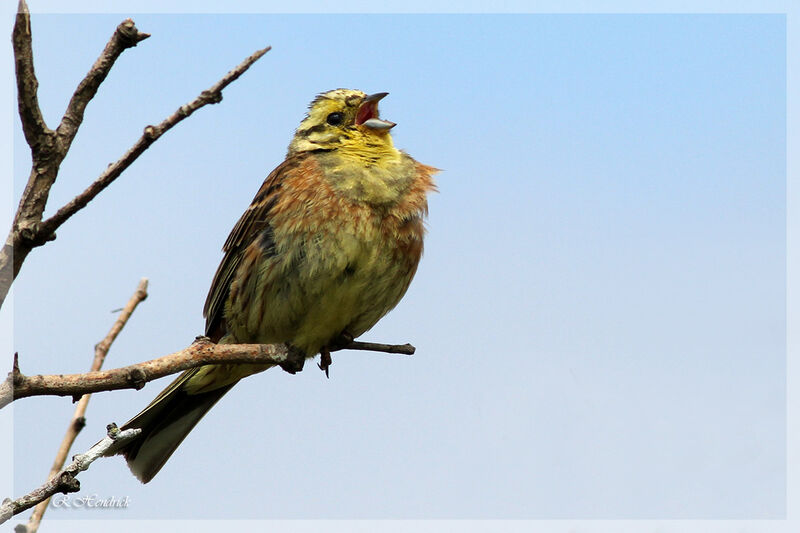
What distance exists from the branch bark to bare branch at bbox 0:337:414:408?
1.29 feet

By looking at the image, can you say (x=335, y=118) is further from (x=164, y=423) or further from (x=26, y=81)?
(x=26, y=81)

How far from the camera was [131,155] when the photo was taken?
105 inches

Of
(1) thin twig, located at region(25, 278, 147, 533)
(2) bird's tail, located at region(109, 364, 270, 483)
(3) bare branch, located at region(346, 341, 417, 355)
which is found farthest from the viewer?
(2) bird's tail, located at region(109, 364, 270, 483)

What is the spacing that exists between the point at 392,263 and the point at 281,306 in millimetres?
667

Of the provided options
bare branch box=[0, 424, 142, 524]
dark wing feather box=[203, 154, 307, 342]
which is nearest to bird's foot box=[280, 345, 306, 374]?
dark wing feather box=[203, 154, 307, 342]

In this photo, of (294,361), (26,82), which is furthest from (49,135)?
(294,361)

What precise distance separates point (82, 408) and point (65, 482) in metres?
1.55

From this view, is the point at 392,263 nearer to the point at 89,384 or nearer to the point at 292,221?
the point at 292,221

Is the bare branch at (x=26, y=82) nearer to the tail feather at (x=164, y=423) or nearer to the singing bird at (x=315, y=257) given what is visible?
the singing bird at (x=315, y=257)

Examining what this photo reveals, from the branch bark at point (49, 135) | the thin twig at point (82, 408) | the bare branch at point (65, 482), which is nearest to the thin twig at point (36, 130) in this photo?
the branch bark at point (49, 135)

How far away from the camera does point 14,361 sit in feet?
9.00

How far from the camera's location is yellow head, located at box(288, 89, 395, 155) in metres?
5.52

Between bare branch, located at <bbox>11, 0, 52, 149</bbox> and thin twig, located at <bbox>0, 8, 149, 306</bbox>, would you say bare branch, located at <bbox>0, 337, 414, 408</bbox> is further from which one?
bare branch, located at <bbox>11, 0, 52, 149</bbox>

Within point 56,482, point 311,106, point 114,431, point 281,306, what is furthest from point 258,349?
point 311,106
